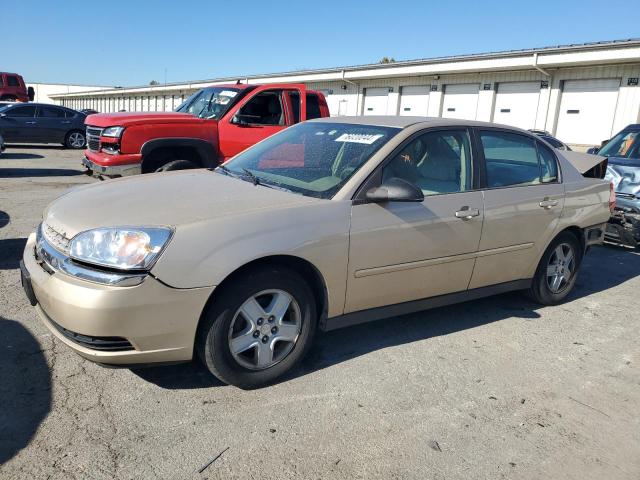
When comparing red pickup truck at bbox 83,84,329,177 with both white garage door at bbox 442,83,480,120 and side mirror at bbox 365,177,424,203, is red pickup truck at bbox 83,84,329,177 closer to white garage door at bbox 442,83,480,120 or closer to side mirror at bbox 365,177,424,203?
side mirror at bbox 365,177,424,203

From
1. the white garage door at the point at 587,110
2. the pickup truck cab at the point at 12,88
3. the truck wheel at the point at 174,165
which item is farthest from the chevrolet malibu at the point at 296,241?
the pickup truck cab at the point at 12,88

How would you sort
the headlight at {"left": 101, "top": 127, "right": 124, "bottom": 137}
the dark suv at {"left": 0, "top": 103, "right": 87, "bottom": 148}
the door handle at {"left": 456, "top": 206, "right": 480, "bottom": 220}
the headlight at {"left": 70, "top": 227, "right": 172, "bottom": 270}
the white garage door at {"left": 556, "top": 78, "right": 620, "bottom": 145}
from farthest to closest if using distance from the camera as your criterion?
the white garage door at {"left": 556, "top": 78, "right": 620, "bottom": 145} → the dark suv at {"left": 0, "top": 103, "right": 87, "bottom": 148} → the headlight at {"left": 101, "top": 127, "right": 124, "bottom": 137} → the door handle at {"left": 456, "top": 206, "right": 480, "bottom": 220} → the headlight at {"left": 70, "top": 227, "right": 172, "bottom": 270}

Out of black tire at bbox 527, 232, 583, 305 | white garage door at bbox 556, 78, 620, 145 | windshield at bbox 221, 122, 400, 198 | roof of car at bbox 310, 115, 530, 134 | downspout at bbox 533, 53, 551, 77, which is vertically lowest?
black tire at bbox 527, 232, 583, 305

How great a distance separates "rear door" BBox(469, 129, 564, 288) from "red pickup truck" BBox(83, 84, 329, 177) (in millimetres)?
4385

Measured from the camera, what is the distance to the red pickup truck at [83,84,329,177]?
23.9 feet

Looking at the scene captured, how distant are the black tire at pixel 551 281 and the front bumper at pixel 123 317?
3271 millimetres

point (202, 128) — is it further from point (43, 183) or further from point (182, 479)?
point (182, 479)

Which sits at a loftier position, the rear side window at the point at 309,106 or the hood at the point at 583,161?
the rear side window at the point at 309,106

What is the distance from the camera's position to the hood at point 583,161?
5.37 meters

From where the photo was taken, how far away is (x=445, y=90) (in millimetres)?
23500

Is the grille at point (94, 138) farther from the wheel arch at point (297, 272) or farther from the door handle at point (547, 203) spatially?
the door handle at point (547, 203)

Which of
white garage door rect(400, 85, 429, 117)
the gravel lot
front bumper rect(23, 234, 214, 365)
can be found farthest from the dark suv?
front bumper rect(23, 234, 214, 365)

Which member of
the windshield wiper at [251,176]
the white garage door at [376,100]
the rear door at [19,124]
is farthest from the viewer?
the white garage door at [376,100]

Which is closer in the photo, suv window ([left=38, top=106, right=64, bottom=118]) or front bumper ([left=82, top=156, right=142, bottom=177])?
front bumper ([left=82, top=156, right=142, bottom=177])
